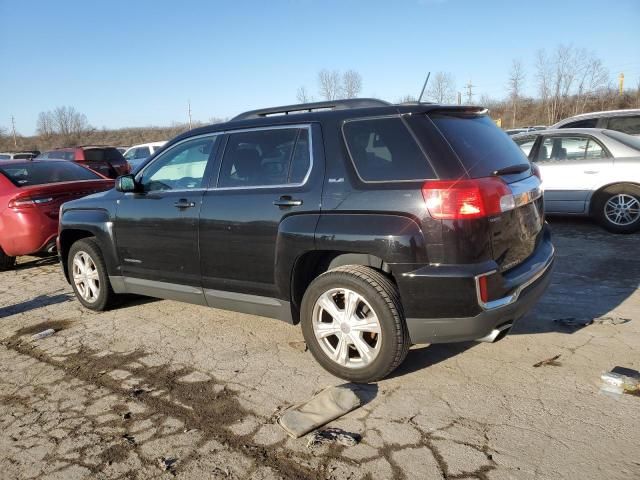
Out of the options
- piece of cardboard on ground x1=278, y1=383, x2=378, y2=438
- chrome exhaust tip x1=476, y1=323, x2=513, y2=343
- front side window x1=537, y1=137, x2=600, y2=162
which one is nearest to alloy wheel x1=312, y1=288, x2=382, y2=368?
piece of cardboard on ground x1=278, y1=383, x2=378, y2=438

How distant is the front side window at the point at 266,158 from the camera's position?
12.0 feet

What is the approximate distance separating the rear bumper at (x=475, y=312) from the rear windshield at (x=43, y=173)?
245 inches

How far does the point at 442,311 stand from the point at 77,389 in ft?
8.43

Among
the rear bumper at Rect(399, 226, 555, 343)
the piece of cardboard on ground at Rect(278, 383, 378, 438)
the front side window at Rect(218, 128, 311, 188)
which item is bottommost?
the piece of cardboard on ground at Rect(278, 383, 378, 438)

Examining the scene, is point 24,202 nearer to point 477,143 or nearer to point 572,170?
point 477,143

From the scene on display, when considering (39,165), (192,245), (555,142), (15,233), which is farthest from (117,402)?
(555,142)

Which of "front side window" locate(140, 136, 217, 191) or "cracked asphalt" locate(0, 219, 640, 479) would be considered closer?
"cracked asphalt" locate(0, 219, 640, 479)

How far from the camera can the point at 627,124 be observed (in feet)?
31.7

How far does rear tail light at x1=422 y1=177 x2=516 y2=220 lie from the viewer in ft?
9.68

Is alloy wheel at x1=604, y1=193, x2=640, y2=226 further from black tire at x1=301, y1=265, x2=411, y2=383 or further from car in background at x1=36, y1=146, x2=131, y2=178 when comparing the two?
car in background at x1=36, y1=146, x2=131, y2=178

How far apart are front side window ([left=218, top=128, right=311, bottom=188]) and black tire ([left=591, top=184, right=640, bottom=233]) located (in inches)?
233

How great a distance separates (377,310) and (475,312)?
59 cm

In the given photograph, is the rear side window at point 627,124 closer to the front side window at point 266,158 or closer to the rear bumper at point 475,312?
the rear bumper at point 475,312

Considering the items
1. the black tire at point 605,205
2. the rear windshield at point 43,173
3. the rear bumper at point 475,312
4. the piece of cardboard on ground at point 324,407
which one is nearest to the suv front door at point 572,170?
the black tire at point 605,205
